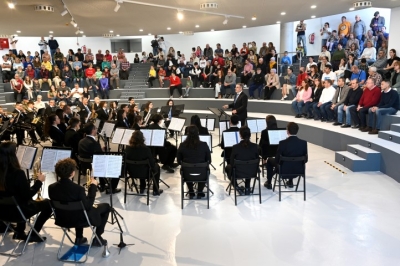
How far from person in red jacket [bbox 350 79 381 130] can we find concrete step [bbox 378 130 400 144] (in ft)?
2.63

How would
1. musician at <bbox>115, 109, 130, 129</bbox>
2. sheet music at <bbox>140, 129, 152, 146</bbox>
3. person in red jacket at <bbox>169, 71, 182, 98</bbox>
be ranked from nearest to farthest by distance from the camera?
1. sheet music at <bbox>140, 129, 152, 146</bbox>
2. musician at <bbox>115, 109, 130, 129</bbox>
3. person in red jacket at <bbox>169, 71, 182, 98</bbox>

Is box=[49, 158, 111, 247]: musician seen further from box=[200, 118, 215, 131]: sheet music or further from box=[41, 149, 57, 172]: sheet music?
box=[200, 118, 215, 131]: sheet music

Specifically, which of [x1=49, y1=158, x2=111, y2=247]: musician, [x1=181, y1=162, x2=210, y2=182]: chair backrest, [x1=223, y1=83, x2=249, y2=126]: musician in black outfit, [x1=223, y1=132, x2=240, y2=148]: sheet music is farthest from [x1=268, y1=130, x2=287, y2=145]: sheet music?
[x1=49, y1=158, x2=111, y2=247]: musician

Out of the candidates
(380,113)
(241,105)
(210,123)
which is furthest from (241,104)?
(380,113)

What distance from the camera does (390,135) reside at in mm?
7586

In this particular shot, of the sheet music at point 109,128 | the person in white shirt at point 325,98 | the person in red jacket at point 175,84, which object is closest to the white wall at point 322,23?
the person in red jacket at point 175,84

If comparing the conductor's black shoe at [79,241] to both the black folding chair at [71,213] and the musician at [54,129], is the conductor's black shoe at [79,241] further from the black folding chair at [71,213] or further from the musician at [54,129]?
the musician at [54,129]

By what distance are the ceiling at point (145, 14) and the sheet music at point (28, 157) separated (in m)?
6.76

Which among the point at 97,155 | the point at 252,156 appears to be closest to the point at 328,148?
the point at 252,156

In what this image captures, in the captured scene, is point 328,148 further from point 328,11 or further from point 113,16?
point 113,16

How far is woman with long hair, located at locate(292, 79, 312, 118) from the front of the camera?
10.9m

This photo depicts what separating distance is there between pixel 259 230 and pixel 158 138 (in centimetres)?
286

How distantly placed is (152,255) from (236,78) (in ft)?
38.9

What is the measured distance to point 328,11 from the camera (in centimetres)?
1255
